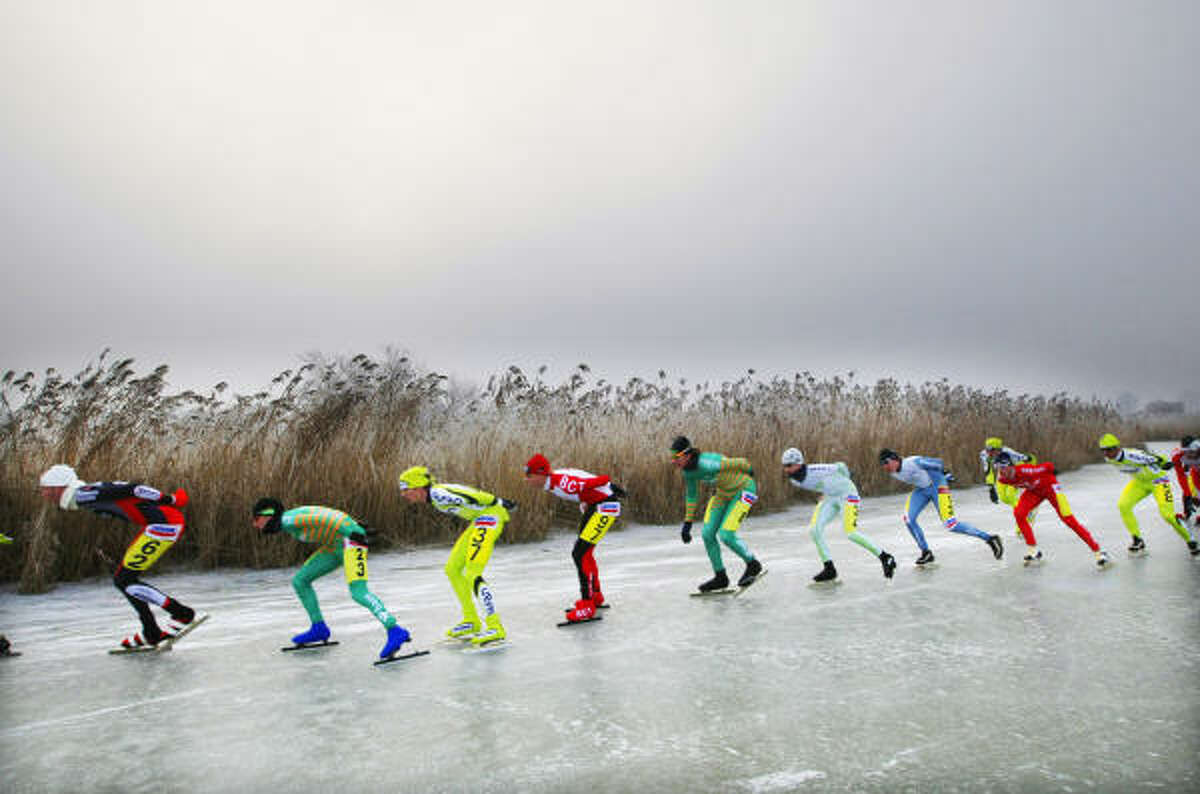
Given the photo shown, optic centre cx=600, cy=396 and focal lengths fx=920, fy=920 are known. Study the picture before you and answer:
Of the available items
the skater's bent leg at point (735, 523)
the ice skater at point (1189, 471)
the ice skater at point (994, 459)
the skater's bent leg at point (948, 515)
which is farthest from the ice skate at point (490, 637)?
the ice skater at point (1189, 471)

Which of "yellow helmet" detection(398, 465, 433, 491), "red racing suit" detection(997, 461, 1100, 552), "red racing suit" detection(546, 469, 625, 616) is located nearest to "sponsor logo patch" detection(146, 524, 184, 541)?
"yellow helmet" detection(398, 465, 433, 491)

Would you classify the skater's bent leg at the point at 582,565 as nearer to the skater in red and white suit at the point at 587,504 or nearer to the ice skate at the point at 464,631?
the skater in red and white suit at the point at 587,504

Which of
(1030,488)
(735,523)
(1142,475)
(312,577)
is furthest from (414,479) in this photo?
(1142,475)

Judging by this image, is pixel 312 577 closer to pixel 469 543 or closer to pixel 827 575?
pixel 469 543

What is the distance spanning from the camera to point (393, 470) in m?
14.0

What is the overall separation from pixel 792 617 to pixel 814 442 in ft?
45.6

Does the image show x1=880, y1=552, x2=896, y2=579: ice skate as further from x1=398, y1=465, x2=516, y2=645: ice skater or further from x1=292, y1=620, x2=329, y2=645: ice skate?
x1=292, y1=620, x2=329, y2=645: ice skate

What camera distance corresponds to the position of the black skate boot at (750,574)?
9094mm

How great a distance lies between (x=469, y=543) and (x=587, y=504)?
5.71 feet

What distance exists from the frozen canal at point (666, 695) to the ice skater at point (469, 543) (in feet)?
1.29

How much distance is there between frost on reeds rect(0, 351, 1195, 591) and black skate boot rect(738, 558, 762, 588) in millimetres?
5563

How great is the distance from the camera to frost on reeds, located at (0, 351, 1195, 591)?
11781 mm

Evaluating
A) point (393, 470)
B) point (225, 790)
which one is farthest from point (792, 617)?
point (393, 470)

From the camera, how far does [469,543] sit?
768 cm
